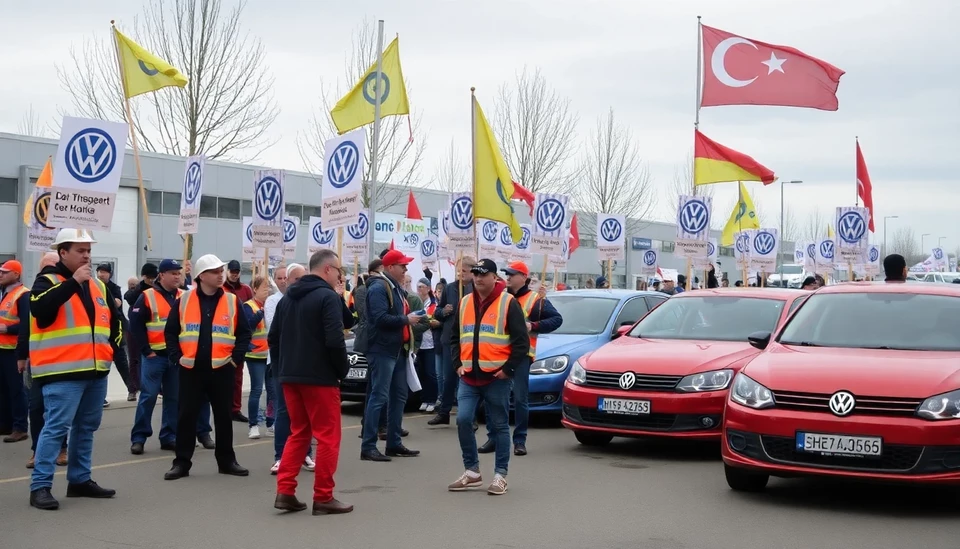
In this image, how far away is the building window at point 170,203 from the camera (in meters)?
41.3

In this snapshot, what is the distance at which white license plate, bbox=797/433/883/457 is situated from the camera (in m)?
7.30

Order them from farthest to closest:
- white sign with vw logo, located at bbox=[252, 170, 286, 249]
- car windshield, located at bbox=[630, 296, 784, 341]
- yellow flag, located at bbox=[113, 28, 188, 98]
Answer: white sign with vw logo, located at bbox=[252, 170, 286, 249], yellow flag, located at bbox=[113, 28, 188, 98], car windshield, located at bbox=[630, 296, 784, 341]

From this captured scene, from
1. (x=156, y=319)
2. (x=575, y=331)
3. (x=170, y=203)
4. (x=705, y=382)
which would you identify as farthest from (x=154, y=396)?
(x=170, y=203)

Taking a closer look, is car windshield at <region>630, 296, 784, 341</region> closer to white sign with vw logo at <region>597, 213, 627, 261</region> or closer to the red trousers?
the red trousers

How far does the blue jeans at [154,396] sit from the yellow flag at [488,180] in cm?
430

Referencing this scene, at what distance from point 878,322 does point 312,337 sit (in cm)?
438

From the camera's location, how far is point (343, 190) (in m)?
15.2

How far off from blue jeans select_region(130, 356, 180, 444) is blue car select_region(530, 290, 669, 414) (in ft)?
12.9

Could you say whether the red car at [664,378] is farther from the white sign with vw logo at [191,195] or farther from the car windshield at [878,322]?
the white sign with vw logo at [191,195]

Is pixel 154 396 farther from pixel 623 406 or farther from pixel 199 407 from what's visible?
pixel 623 406

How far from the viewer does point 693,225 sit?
20.6 metres

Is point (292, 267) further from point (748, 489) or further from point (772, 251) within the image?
point (772, 251)

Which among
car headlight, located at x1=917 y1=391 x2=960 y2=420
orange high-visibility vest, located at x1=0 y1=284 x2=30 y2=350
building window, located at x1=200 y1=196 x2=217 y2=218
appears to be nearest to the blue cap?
orange high-visibility vest, located at x1=0 y1=284 x2=30 y2=350

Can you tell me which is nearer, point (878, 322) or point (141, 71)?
point (878, 322)
